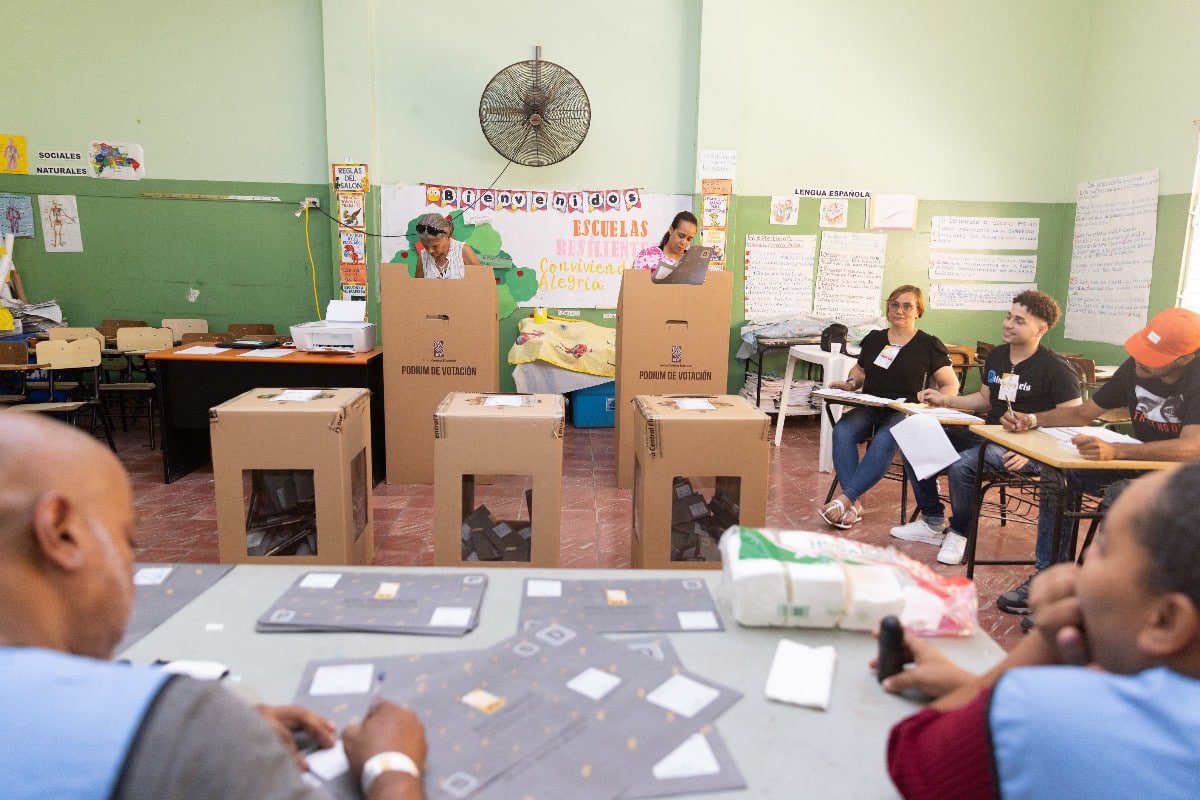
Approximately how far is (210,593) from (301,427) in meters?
1.05

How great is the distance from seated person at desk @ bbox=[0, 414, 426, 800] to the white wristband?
0.75ft

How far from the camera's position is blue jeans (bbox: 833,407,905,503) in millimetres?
3490

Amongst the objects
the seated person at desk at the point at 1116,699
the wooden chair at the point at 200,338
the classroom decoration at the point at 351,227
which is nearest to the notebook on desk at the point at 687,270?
the classroom decoration at the point at 351,227

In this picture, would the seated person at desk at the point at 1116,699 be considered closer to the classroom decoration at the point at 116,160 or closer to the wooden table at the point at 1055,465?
the wooden table at the point at 1055,465

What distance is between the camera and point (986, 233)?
19.9 feet

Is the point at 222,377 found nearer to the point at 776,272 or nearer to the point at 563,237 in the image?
the point at 563,237

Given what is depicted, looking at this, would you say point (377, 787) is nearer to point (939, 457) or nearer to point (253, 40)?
point (939, 457)

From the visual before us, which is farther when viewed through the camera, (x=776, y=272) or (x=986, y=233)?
(x=986, y=233)

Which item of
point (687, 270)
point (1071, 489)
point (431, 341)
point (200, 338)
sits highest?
point (687, 270)

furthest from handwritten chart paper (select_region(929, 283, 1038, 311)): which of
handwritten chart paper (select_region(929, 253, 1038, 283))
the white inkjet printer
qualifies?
the white inkjet printer

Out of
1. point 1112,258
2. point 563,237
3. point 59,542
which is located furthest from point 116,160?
point 1112,258

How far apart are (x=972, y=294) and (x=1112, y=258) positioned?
3.24 feet

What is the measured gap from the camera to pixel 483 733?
Answer: 0.92m

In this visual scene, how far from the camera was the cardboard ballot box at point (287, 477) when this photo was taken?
228 cm
